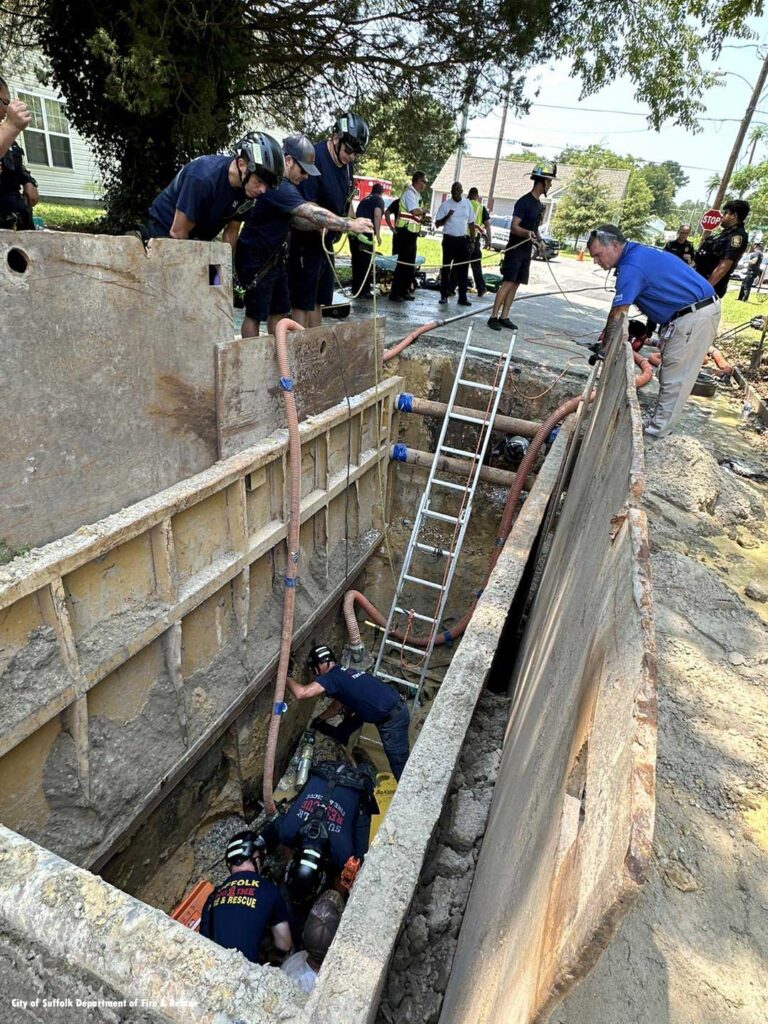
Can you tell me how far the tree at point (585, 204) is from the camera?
140 ft

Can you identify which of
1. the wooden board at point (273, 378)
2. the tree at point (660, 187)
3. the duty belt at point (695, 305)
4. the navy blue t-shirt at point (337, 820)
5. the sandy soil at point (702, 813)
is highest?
the tree at point (660, 187)

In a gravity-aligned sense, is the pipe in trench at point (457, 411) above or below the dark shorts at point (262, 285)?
below

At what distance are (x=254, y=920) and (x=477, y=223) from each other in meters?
12.5

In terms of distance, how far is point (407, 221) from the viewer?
423 inches

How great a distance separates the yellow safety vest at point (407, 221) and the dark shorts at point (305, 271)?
4.73 metres

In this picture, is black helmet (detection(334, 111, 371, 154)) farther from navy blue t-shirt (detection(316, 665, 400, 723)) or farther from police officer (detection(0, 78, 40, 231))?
navy blue t-shirt (detection(316, 665, 400, 723))

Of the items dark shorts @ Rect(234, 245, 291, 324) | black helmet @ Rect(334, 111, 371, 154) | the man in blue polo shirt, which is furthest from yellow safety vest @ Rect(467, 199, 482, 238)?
dark shorts @ Rect(234, 245, 291, 324)

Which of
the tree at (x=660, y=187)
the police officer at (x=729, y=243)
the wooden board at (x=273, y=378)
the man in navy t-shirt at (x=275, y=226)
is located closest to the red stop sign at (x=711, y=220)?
the police officer at (x=729, y=243)

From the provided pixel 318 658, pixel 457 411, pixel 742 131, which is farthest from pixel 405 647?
pixel 742 131

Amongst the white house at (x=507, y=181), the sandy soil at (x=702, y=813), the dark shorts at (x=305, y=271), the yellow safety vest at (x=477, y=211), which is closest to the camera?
the sandy soil at (x=702, y=813)

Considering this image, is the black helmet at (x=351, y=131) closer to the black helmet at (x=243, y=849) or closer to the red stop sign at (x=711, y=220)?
the black helmet at (x=243, y=849)

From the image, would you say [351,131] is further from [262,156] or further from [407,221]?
[407,221]

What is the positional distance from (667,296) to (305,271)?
139 inches

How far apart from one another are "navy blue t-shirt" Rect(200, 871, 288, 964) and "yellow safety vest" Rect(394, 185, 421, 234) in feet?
33.2
